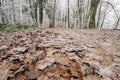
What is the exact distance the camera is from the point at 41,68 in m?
2.04

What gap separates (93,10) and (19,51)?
23.6 ft

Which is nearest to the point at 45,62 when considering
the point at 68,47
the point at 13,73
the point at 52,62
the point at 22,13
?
the point at 52,62

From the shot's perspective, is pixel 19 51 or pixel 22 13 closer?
pixel 19 51

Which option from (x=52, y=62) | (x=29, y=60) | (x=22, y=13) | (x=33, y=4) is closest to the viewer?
(x=52, y=62)

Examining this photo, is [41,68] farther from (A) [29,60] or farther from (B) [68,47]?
(B) [68,47]

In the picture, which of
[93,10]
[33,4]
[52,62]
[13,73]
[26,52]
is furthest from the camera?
[33,4]

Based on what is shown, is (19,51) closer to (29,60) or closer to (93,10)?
(29,60)

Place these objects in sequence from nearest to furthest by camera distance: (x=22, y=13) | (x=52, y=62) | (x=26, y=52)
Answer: (x=52, y=62)
(x=26, y=52)
(x=22, y=13)

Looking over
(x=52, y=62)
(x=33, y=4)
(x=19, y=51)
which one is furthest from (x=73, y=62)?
(x=33, y=4)

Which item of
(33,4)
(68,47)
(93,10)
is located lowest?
(68,47)

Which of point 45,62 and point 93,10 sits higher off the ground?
point 93,10

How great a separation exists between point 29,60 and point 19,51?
497 millimetres

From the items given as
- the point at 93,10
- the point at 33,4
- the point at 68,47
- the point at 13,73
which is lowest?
the point at 13,73

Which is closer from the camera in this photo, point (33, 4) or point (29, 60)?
point (29, 60)
